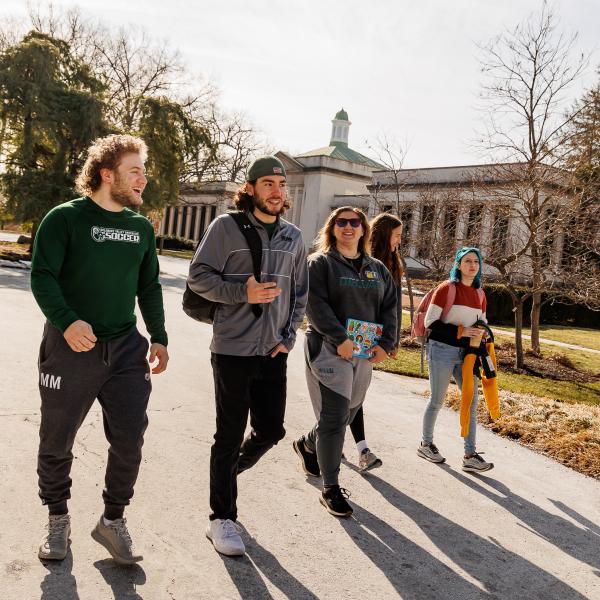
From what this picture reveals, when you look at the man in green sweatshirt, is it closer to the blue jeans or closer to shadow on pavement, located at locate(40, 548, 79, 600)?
shadow on pavement, located at locate(40, 548, 79, 600)

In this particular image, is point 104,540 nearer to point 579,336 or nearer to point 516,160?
point 516,160

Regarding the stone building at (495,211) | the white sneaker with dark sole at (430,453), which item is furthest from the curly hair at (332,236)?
the stone building at (495,211)

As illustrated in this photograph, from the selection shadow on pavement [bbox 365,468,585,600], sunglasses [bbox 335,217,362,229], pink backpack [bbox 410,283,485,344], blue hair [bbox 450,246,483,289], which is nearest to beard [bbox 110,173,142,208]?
sunglasses [bbox 335,217,362,229]

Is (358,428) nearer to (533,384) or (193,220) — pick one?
(533,384)

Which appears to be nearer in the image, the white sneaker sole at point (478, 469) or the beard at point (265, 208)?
the beard at point (265, 208)

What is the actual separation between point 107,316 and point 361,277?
1.89 m

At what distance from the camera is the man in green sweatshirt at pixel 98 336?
9.98 feet

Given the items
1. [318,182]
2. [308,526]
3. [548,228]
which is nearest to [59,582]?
[308,526]

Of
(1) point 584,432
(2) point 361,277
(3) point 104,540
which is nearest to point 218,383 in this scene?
(3) point 104,540

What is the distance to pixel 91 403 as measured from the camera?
319 cm

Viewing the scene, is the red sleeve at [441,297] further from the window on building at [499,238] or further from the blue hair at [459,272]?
the window on building at [499,238]

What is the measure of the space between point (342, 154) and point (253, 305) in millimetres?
64099

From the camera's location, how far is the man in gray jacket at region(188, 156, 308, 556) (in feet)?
11.5

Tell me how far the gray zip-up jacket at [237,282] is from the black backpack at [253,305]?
0.09 ft
